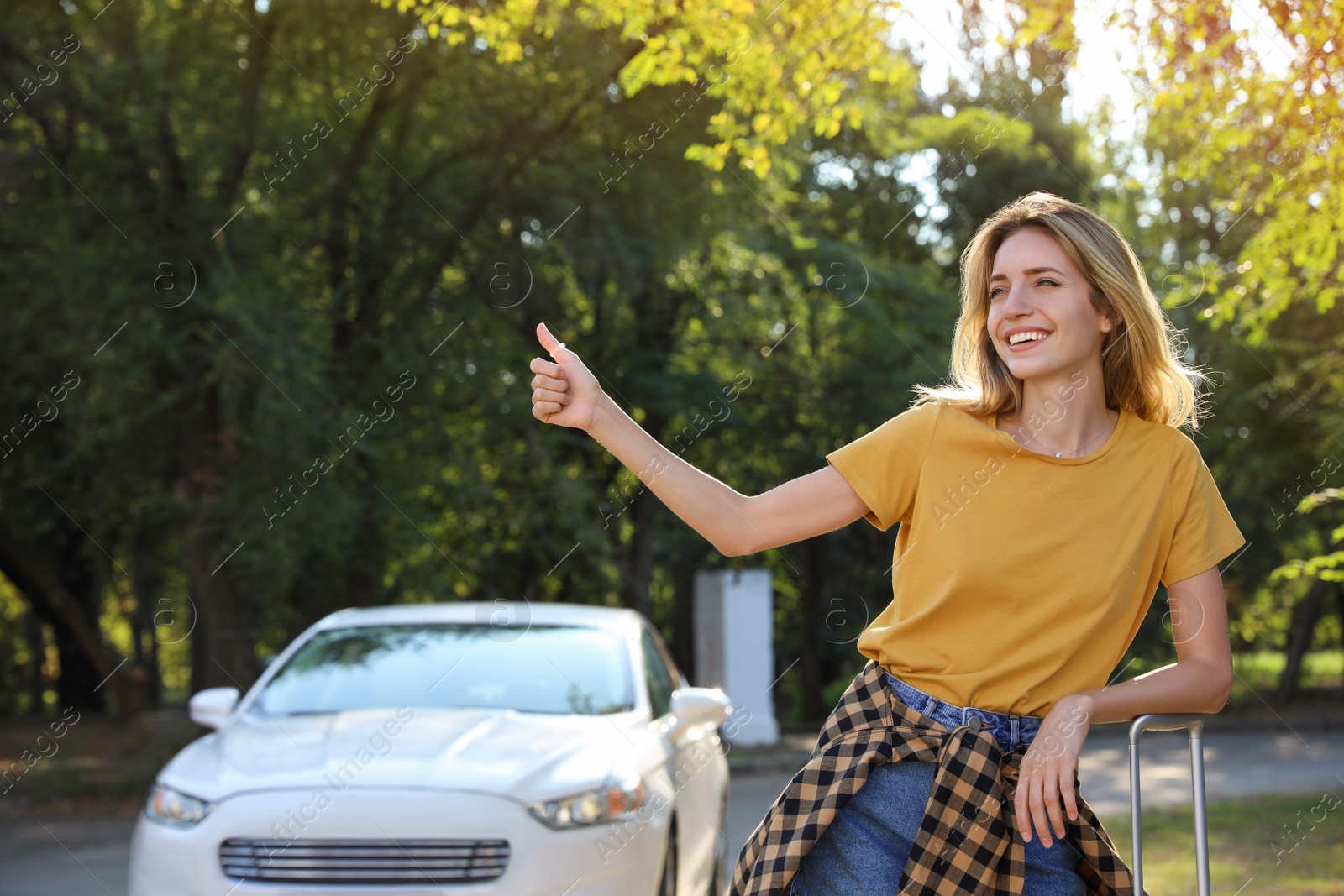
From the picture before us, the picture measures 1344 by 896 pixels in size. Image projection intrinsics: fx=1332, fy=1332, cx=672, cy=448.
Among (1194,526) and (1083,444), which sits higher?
(1083,444)

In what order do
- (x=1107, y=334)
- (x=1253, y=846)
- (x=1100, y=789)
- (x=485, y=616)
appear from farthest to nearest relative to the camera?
(x=1100, y=789)
(x=1253, y=846)
(x=485, y=616)
(x=1107, y=334)

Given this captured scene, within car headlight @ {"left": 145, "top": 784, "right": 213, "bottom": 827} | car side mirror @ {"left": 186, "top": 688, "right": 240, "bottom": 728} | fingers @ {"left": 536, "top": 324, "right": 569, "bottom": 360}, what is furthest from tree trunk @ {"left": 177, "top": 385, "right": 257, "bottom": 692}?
fingers @ {"left": 536, "top": 324, "right": 569, "bottom": 360}

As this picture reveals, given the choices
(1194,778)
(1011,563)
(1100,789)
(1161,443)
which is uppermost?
(1161,443)

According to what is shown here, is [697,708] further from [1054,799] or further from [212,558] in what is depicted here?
[212,558]

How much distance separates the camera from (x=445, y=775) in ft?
15.2

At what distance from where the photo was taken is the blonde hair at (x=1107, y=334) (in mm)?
2336

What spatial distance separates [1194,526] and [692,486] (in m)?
0.85

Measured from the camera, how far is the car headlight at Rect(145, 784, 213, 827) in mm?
4660

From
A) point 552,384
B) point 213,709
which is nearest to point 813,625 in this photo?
point 213,709

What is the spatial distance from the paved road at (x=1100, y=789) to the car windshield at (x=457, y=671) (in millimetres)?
2633

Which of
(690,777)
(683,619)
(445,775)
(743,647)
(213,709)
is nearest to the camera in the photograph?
(445,775)

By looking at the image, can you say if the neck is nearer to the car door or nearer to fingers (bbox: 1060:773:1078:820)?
fingers (bbox: 1060:773:1078:820)

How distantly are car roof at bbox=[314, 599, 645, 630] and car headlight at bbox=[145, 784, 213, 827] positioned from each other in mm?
1558

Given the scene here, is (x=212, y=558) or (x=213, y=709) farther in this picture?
(x=212, y=558)
